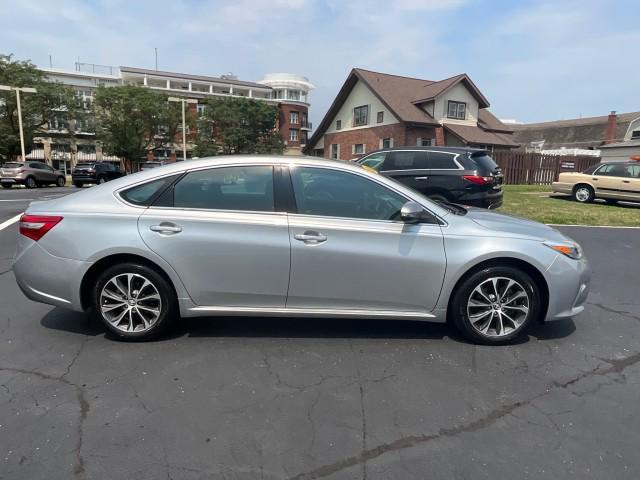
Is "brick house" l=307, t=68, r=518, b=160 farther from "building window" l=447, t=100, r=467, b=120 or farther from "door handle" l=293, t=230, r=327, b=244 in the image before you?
"door handle" l=293, t=230, r=327, b=244

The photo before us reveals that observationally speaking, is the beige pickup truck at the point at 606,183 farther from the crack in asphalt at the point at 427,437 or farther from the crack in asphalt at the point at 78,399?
the crack in asphalt at the point at 78,399

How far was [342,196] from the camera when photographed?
3.58 m

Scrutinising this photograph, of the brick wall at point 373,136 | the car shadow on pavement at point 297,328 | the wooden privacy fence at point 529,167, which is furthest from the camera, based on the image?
the brick wall at point 373,136

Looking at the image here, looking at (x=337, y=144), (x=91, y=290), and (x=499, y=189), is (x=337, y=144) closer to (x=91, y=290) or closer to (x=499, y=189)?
(x=499, y=189)

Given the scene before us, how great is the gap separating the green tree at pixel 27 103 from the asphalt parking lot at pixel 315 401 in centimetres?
3967

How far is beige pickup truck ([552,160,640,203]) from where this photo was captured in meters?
14.5

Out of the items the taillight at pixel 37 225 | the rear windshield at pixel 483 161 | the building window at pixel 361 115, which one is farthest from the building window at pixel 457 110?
the taillight at pixel 37 225

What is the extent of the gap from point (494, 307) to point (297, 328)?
172cm

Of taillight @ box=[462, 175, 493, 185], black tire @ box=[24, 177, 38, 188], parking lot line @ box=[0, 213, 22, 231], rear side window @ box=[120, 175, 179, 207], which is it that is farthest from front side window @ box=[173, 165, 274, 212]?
black tire @ box=[24, 177, 38, 188]

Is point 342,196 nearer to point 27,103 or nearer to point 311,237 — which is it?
point 311,237

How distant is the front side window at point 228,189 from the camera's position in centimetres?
353

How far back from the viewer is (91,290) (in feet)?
11.6

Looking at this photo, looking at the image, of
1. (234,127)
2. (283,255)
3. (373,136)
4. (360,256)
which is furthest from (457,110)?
(283,255)

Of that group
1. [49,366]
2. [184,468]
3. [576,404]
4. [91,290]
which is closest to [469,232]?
[576,404]
